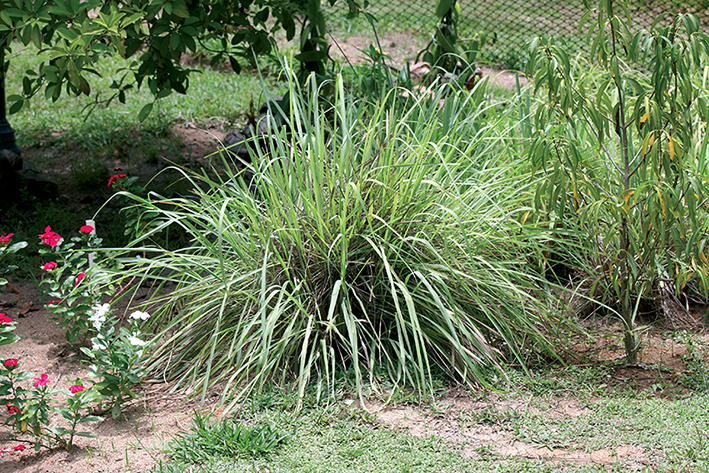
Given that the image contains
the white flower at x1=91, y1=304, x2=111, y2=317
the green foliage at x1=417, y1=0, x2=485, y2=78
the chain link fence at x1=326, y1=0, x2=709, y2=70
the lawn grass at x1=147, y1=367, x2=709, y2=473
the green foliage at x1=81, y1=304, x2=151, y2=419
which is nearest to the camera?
the lawn grass at x1=147, y1=367, x2=709, y2=473

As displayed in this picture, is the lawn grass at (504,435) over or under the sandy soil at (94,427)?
over

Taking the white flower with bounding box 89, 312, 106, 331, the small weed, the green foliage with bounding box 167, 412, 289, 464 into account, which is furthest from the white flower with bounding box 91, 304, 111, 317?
the small weed

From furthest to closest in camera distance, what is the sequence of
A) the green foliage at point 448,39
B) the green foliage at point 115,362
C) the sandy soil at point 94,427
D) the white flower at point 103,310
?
the green foliage at point 448,39 < the white flower at point 103,310 < the green foliage at point 115,362 < the sandy soil at point 94,427

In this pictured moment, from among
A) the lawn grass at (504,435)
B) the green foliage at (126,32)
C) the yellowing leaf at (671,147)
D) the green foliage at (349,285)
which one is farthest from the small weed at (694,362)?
the green foliage at (126,32)

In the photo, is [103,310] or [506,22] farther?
[506,22]

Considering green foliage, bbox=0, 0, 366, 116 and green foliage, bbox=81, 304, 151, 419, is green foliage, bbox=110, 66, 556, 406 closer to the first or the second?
green foliage, bbox=81, 304, 151, 419

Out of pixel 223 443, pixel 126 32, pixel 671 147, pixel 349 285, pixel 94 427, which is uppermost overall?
pixel 126 32

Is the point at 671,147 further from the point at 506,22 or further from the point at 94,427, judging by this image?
the point at 506,22

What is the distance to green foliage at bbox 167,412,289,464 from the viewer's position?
216 centimetres

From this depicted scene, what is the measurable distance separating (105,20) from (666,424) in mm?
2812

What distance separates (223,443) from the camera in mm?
2211

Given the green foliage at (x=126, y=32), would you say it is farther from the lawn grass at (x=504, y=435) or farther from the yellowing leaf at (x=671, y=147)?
the yellowing leaf at (x=671, y=147)

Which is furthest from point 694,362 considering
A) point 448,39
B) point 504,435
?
point 448,39

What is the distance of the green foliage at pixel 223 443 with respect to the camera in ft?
7.10
